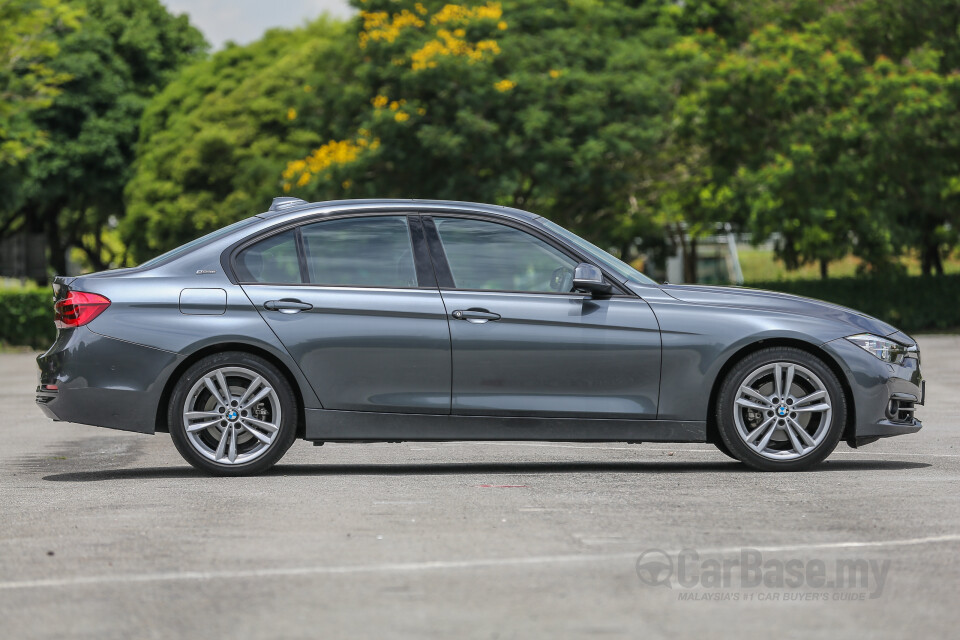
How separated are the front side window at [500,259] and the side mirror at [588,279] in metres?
0.20

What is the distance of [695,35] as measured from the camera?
43250 millimetres

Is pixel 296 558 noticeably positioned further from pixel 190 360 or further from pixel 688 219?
pixel 688 219

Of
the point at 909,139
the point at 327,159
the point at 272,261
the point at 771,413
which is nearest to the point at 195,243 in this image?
the point at 272,261

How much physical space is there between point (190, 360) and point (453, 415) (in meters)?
1.58

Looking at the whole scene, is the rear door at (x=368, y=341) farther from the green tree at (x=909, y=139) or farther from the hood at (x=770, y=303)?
the green tree at (x=909, y=139)

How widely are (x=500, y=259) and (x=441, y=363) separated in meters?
0.74

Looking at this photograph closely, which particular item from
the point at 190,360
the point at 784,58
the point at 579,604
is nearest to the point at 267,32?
the point at 784,58

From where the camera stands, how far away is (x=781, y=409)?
909 centimetres

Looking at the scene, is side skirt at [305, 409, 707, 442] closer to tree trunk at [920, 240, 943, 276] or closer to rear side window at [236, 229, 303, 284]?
rear side window at [236, 229, 303, 284]

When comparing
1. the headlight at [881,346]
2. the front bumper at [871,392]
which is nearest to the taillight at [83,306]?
the front bumper at [871,392]

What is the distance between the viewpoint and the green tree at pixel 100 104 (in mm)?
57188

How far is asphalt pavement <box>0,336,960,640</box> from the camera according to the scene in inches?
201

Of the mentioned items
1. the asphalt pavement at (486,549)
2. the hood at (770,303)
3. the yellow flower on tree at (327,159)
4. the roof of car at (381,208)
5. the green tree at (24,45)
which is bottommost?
the asphalt pavement at (486,549)

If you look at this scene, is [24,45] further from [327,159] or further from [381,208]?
[381,208]
